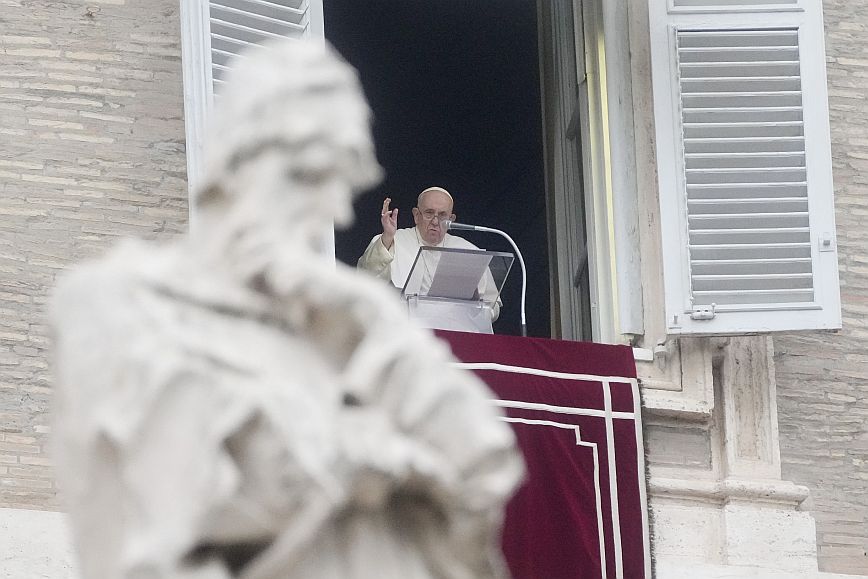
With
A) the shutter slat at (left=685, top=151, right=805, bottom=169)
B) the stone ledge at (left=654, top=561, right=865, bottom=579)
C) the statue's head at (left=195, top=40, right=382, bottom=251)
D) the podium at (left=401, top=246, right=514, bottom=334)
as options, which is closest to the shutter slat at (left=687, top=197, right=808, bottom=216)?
the shutter slat at (left=685, top=151, right=805, bottom=169)

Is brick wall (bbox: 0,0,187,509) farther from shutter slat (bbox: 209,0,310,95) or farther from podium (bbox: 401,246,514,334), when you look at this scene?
podium (bbox: 401,246,514,334)

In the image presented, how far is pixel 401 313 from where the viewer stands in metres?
5.09

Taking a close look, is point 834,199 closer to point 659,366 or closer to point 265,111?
point 659,366

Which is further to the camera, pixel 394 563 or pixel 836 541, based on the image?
pixel 836 541

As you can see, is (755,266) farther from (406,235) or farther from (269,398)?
(269,398)

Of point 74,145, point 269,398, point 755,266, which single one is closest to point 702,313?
point 755,266

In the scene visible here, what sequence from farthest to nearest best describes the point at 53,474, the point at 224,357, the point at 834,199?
the point at 834,199
the point at 53,474
the point at 224,357

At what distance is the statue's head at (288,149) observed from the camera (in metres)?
5.10

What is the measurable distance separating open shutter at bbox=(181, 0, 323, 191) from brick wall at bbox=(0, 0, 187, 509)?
0.87 ft

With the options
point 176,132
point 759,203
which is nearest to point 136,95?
point 176,132

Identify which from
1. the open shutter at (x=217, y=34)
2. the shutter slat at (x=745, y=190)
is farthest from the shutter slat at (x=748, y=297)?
the open shutter at (x=217, y=34)

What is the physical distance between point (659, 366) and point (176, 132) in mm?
2014

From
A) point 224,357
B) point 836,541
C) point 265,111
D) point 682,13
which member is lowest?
point 836,541

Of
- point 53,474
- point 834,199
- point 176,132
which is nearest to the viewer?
point 53,474
